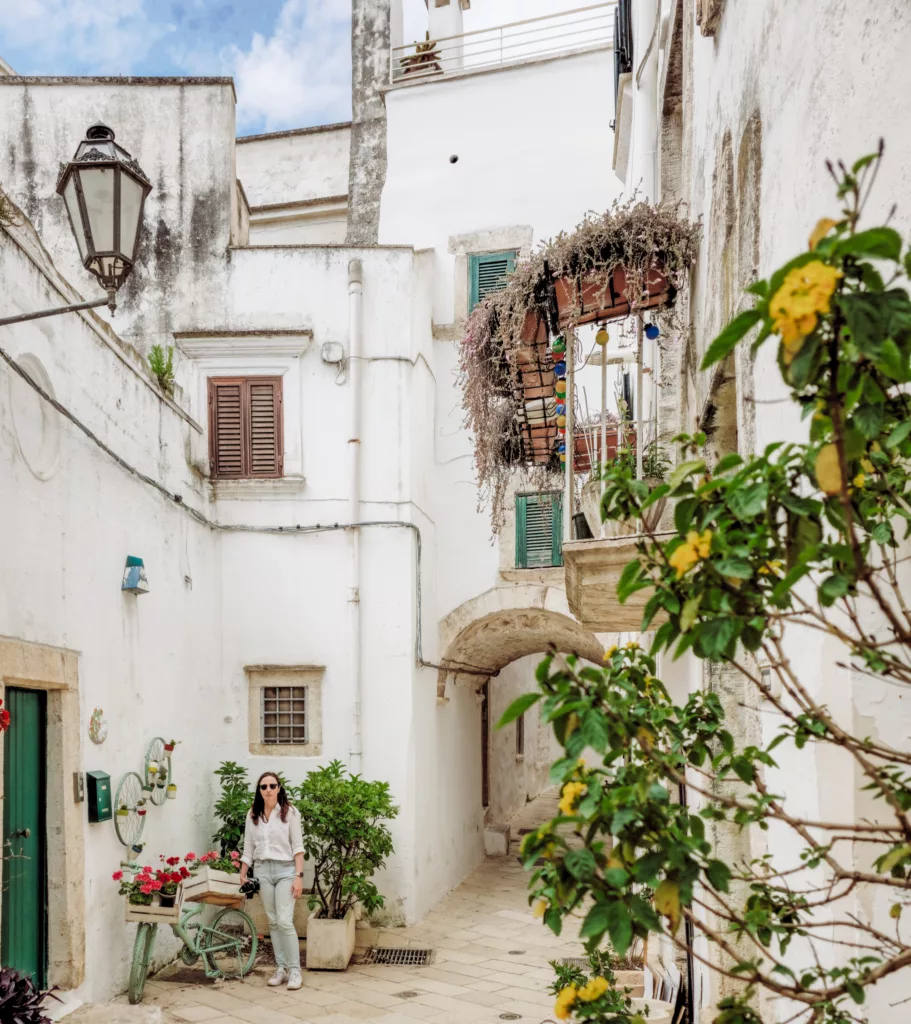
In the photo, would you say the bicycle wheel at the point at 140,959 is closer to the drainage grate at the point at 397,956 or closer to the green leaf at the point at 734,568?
the drainage grate at the point at 397,956

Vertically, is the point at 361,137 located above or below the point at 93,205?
above

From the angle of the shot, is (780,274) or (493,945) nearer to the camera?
(780,274)

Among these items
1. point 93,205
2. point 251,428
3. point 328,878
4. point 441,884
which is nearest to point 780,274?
point 93,205

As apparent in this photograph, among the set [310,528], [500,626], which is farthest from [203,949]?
[500,626]

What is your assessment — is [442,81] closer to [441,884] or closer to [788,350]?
[441,884]

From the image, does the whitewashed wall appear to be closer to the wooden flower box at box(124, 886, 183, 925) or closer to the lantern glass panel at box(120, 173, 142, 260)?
the lantern glass panel at box(120, 173, 142, 260)

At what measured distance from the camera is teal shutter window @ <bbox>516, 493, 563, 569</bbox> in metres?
12.0

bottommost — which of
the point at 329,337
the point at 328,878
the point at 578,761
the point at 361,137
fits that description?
the point at 328,878

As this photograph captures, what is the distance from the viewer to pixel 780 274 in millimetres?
1098

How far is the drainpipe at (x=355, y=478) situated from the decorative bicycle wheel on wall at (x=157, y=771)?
230 centimetres

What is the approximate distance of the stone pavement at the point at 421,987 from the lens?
771 centimetres

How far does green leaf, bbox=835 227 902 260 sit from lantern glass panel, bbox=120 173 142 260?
457 cm

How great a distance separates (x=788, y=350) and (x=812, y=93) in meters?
1.56

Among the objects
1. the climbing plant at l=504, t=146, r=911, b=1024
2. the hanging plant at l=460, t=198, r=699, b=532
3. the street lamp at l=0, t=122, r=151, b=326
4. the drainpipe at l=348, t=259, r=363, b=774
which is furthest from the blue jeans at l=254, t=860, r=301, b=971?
the climbing plant at l=504, t=146, r=911, b=1024
